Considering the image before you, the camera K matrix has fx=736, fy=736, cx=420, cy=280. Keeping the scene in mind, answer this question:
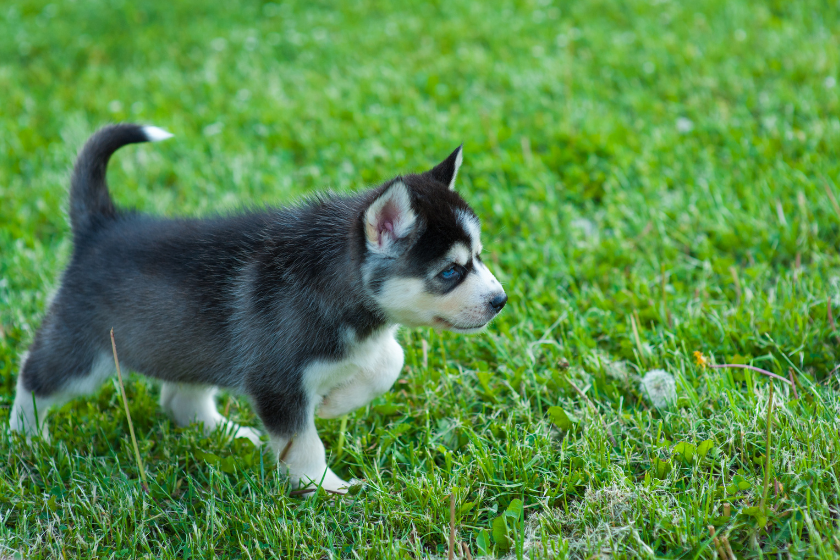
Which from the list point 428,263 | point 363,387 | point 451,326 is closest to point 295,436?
point 363,387

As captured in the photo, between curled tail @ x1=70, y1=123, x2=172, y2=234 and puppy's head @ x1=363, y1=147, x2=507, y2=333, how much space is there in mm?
1432

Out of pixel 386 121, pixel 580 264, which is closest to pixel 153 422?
pixel 580 264

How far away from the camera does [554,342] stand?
390cm

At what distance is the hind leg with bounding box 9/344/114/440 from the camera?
137 inches

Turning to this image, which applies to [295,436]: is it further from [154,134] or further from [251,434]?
[154,134]

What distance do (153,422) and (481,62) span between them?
493cm

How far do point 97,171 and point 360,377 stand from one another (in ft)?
5.77

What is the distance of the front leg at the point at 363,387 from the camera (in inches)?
132

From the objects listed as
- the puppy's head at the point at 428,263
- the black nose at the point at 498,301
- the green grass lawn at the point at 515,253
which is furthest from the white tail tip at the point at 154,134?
the black nose at the point at 498,301

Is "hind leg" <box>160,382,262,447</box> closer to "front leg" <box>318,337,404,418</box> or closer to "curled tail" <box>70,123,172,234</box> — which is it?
"front leg" <box>318,337,404,418</box>

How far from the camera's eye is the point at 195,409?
12.3 ft

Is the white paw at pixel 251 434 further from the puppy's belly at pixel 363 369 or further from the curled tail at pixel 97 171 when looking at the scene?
the curled tail at pixel 97 171

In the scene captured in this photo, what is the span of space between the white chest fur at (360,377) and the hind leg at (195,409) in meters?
0.58

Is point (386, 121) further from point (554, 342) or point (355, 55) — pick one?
point (554, 342)
